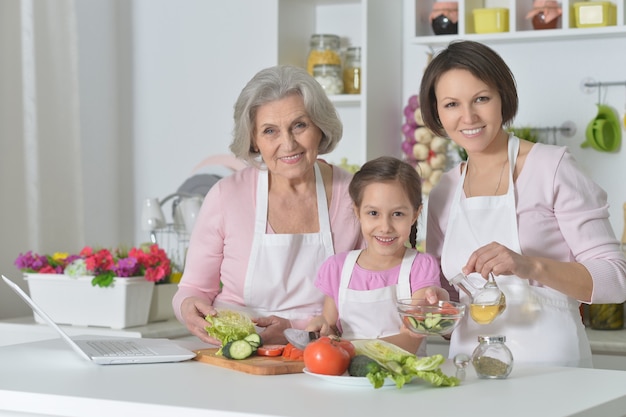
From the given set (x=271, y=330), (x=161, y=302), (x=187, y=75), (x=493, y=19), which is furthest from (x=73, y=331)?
(x=493, y=19)

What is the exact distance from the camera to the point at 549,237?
1906 millimetres

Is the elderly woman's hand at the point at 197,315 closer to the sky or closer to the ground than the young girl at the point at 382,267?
closer to the ground

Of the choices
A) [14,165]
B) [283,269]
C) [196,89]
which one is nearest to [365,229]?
[283,269]

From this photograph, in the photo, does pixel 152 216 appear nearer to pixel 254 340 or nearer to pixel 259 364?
pixel 254 340

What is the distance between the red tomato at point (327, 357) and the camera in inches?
61.7

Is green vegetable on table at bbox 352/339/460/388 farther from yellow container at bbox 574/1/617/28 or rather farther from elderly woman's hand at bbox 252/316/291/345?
yellow container at bbox 574/1/617/28

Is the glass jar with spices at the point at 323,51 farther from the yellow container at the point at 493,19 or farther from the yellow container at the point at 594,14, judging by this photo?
the yellow container at the point at 594,14

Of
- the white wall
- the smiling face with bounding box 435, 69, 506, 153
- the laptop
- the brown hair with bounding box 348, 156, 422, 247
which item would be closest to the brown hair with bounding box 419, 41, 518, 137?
the smiling face with bounding box 435, 69, 506, 153

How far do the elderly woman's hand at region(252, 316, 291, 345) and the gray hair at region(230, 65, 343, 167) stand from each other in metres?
0.40

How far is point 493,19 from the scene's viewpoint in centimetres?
323

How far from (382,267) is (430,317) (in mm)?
396

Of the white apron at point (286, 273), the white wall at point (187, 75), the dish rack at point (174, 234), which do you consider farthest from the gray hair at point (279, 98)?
the white wall at point (187, 75)

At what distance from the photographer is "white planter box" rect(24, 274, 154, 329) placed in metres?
2.80

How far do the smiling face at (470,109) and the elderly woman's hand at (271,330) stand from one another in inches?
21.0
